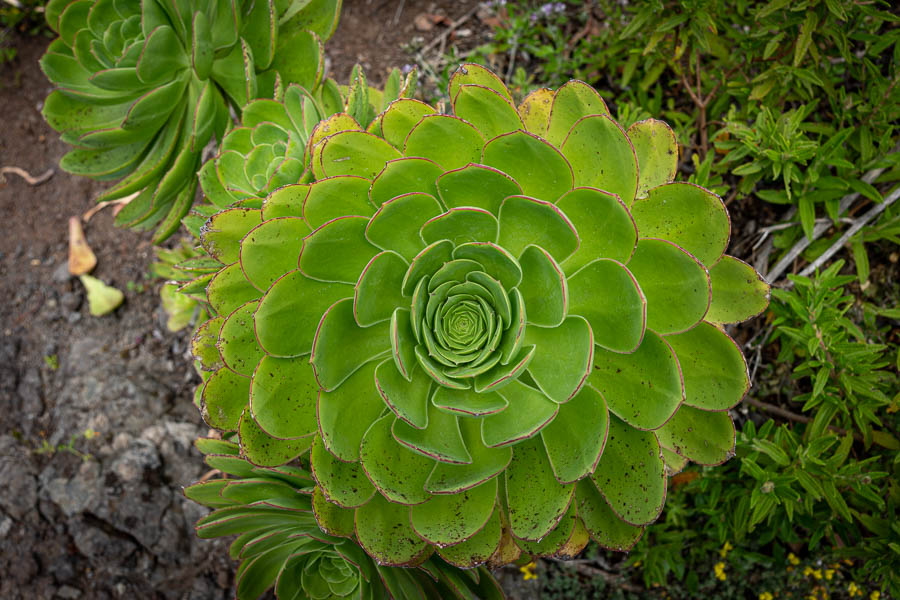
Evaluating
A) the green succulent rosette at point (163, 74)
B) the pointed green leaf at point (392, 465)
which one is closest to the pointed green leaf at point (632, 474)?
the pointed green leaf at point (392, 465)

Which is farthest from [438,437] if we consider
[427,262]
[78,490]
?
[78,490]

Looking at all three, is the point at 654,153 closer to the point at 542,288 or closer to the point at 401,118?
the point at 542,288

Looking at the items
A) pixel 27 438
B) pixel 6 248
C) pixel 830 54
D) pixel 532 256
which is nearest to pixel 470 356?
pixel 532 256

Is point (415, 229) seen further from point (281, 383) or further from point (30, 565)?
point (30, 565)

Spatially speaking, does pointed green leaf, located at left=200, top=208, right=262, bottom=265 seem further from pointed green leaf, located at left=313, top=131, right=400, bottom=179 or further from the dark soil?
the dark soil

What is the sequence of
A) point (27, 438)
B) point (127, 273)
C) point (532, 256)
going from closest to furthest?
point (532, 256) → point (27, 438) → point (127, 273)

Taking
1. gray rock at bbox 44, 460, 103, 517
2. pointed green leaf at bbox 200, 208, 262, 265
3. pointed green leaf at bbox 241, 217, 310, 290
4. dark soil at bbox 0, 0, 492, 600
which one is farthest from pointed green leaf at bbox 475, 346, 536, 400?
gray rock at bbox 44, 460, 103, 517
